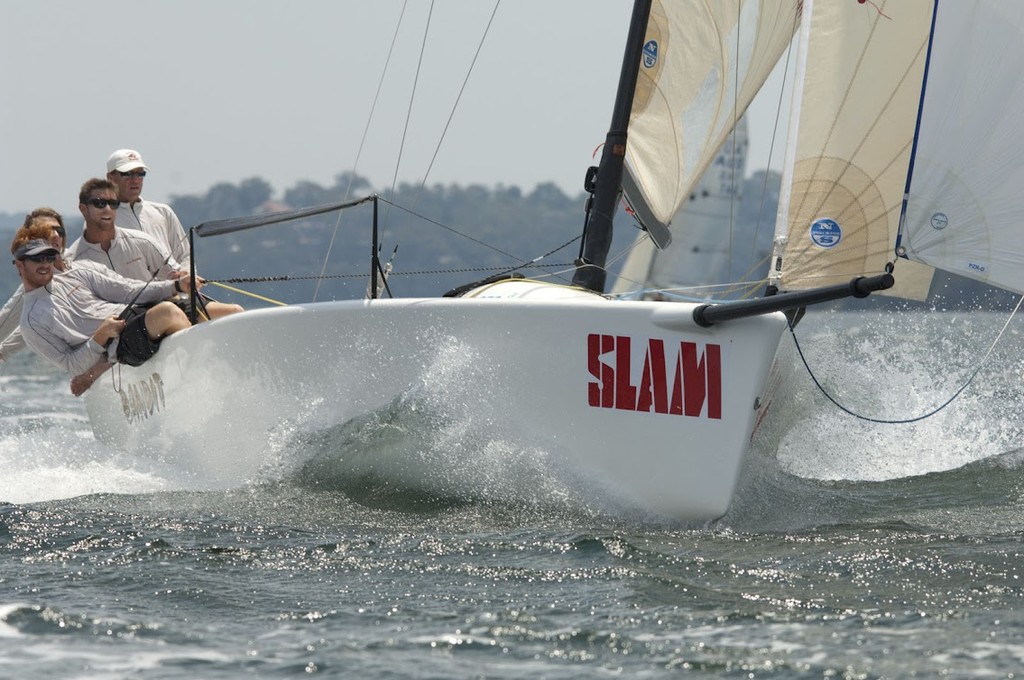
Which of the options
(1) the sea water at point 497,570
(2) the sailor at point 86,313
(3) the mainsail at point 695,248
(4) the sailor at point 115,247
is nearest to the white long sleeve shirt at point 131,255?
(4) the sailor at point 115,247

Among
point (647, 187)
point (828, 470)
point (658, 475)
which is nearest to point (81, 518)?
point (658, 475)

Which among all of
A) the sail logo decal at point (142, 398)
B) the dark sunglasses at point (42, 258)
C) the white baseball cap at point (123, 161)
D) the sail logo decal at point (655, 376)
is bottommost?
the sail logo decal at point (142, 398)

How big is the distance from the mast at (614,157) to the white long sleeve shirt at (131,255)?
1.89 meters

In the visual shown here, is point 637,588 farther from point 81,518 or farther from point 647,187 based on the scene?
point 647,187

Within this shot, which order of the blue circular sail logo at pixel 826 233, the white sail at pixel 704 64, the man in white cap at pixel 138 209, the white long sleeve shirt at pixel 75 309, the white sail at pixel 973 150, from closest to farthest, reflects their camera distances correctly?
the white sail at pixel 973 150, the blue circular sail logo at pixel 826 233, the white long sleeve shirt at pixel 75 309, the white sail at pixel 704 64, the man in white cap at pixel 138 209

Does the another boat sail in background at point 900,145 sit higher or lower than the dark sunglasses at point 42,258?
higher

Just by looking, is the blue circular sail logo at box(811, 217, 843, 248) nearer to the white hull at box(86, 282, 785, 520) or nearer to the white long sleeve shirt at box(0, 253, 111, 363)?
the white hull at box(86, 282, 785, 520)

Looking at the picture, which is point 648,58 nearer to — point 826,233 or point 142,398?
point 826,233

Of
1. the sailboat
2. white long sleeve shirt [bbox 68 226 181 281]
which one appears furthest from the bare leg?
white long sleeve shirt [bbox 68 226 181 281]

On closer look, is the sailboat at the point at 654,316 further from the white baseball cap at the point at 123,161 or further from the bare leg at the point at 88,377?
the white baseball cap at the point at 123,161

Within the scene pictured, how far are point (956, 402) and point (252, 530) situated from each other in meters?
4.59

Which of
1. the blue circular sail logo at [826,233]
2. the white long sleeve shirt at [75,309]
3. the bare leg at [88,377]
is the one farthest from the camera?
the bare leg at [88,377]

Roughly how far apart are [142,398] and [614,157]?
2291 mm

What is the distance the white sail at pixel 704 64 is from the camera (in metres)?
5.91
